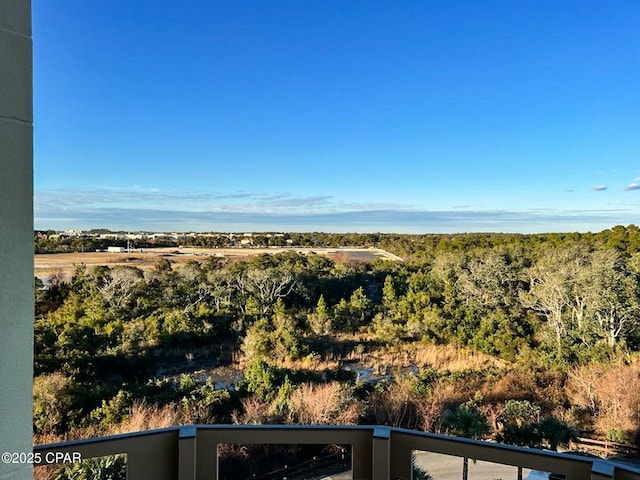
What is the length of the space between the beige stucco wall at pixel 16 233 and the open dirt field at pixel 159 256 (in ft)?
18.3

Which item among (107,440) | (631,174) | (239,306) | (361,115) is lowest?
(239,306)

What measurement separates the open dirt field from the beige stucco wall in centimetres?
556

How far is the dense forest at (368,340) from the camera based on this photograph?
5.68m

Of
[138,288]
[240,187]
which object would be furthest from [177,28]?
[138,288]

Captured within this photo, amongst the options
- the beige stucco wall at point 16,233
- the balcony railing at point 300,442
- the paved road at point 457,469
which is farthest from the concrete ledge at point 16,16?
the paved road at point 457,469

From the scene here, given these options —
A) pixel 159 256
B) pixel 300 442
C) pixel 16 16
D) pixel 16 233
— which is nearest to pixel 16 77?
pixel 16 16

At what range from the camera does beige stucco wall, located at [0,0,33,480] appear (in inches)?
20.7

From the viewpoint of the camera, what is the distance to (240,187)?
321 inches

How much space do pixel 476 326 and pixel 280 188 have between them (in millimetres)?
4721

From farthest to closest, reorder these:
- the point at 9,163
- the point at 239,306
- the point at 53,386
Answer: the point at 239,306 < the point at 53,386 < the point at 9,163

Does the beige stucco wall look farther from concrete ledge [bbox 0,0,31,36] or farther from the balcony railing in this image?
the balcony railing

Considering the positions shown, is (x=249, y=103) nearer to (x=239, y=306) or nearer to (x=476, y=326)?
(x=239, y=306)

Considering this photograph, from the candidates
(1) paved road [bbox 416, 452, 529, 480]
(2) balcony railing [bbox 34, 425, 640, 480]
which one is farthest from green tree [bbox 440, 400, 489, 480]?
(2) balcony railing [bbox 34, 425, 640, 480]

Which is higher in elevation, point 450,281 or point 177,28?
point 177,28
